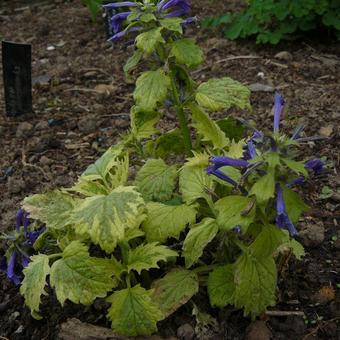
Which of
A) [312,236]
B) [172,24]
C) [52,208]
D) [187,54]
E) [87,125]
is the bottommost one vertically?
[87,125]

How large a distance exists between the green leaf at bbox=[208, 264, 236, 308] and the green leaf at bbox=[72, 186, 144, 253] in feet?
1.22

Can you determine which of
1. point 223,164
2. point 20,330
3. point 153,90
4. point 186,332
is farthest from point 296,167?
point 20,330

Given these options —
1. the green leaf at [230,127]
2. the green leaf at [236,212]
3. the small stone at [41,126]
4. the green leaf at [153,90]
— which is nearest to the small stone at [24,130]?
the small stone at [41,126]

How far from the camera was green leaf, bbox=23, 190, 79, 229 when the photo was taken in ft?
6.76

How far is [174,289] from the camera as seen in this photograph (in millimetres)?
2074

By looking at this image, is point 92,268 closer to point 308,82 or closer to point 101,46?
point 308,82

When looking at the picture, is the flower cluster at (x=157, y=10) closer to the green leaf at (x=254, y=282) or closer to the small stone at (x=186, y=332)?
the green leaf at (x=254, y=282)

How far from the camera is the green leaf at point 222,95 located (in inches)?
86.3

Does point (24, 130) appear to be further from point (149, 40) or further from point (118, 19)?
point (149, 40)

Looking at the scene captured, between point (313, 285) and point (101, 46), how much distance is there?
9.64 feet

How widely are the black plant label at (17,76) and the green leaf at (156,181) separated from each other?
143 cm

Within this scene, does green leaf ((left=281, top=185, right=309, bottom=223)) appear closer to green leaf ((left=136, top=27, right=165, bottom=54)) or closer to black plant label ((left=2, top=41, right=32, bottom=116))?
green leaf ((left=136, top=27, right=165, bottom=54))

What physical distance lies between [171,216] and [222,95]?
0.51m

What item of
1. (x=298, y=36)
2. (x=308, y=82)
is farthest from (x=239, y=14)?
(x=308, y=82)
